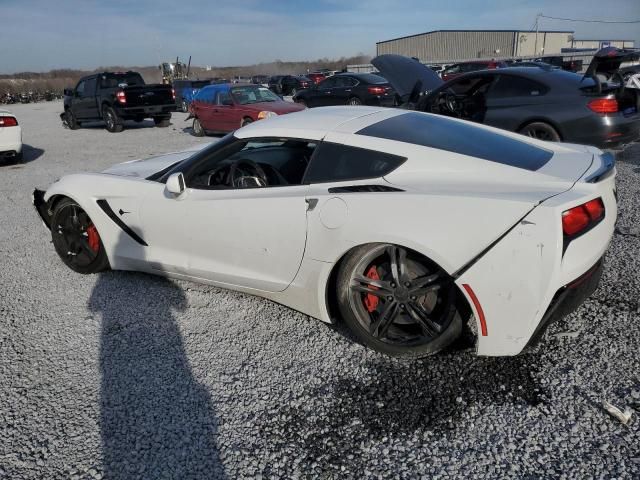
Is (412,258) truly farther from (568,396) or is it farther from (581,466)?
(581,466)

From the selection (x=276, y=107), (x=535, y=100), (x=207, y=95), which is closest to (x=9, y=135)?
(x=207, y=95)

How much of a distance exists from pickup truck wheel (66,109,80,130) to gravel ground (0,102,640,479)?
1505 centimetres

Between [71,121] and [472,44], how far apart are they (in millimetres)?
63057

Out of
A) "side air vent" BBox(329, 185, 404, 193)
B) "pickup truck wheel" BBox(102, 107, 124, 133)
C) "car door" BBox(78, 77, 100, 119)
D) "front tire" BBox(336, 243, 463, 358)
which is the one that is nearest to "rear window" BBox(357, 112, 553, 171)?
"side air vent" BBox(329, 185, 404, 193)

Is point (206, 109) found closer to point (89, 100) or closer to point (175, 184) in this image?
point (89, 100)

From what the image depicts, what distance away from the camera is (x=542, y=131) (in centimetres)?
713

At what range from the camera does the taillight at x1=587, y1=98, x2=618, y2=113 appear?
21.8 ft

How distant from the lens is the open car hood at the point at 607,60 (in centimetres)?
661

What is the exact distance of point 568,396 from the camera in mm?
2461

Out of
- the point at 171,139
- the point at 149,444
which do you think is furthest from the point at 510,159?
the point at 171,139

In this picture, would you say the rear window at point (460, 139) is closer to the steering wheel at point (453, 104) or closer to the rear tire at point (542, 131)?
the rear tire at point (542, 131)

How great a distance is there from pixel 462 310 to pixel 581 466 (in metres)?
0.89

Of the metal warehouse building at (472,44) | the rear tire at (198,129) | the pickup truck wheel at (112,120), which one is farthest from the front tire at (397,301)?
the metal warehouse building at (472,44)

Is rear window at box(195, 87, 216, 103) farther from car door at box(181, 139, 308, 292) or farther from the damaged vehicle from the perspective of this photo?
car door at box(181, 139, 308, 292)
